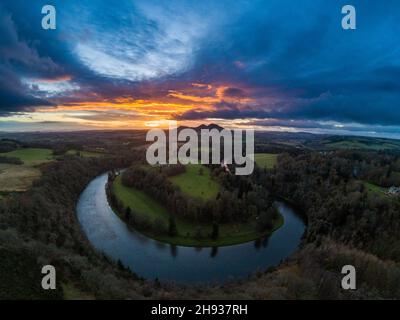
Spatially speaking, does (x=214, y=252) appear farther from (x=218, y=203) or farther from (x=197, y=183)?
(x=197, y=183)

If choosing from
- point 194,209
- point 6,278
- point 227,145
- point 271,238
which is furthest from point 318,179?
point 6,278

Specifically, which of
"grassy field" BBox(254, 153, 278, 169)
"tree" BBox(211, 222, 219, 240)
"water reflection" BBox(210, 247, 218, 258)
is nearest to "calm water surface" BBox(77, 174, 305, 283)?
"water reflection" BBox(210, 247, 218, 258)

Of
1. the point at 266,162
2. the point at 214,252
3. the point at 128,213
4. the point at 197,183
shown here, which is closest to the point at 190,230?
the point at 214,252

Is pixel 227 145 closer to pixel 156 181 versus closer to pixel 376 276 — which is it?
pixel 156 181

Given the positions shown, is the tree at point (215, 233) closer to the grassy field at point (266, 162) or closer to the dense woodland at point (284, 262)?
the dense woodland at point (284, 262)

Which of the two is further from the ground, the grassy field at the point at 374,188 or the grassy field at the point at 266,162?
the grassy field at the point at 266,162

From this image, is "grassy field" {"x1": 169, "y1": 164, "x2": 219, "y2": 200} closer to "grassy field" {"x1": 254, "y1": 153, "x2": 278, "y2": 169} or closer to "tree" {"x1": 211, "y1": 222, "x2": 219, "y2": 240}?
"tree" {"x1": 211, "y1": 222, "x2": 219, "y2": 240}

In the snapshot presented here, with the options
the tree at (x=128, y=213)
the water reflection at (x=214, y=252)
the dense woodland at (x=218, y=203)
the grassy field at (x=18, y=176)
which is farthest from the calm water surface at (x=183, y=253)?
the grassy field at (x=18, y=176)
